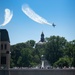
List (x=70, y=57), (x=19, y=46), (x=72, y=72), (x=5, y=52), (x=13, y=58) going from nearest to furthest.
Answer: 1. (x=72, y=72)
2. (x=5, y=52)
3. (x=70, y=57)
4. (x=13, y=58)
5. (x=19, y=46)

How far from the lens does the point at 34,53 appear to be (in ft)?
267

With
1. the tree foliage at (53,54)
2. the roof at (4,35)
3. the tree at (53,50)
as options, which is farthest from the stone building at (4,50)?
the tree at (53,50)

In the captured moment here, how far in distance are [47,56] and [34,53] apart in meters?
15.7

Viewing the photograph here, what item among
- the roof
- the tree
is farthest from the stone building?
the tree

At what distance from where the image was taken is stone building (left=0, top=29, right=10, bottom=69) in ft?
150

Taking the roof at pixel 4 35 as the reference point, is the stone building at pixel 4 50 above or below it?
below

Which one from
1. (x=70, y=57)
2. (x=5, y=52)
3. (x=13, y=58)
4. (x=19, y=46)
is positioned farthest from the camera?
(x=19, y=46)

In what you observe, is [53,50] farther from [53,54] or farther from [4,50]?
[4,50]

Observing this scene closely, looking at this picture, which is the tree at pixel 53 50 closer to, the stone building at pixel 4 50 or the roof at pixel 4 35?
the roof at pixel 4 35

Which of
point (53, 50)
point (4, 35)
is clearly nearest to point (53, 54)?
point (53, 50)

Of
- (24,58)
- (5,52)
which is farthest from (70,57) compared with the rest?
(5,52)

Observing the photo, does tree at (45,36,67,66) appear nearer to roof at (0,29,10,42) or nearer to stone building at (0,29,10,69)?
roof at (0,29,10,42)

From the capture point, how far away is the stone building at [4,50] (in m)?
45.9

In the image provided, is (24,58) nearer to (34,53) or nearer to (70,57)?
(70,57)
